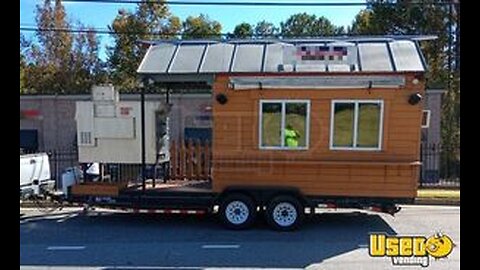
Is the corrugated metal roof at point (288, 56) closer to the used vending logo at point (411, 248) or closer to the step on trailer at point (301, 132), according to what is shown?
the step on trailer at point (301, 132)

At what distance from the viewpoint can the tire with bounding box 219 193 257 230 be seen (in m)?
9.64

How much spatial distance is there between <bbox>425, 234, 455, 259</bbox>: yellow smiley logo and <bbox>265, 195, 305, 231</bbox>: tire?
7.69 feet

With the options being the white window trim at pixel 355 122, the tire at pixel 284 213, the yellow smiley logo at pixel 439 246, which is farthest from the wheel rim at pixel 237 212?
the yellow smiley logo at pixel 439 246

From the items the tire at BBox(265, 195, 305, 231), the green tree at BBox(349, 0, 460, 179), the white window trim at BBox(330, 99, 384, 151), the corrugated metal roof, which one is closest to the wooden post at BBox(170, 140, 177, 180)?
the corrugated metal roof

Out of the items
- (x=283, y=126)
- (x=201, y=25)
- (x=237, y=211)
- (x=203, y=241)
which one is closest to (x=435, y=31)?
(x=201, y=25)

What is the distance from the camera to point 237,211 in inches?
383

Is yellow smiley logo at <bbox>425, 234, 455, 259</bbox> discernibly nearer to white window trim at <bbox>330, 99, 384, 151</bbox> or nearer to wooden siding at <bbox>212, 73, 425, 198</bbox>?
wooden siding at <bbox>212, 73, 425, 198</bbox>

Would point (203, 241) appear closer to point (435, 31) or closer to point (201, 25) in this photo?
point (435, 31)

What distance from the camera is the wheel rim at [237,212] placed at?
9.65 metres

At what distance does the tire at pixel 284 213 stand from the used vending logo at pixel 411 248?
1.40m

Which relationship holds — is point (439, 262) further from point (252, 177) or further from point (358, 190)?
point (252, 177)

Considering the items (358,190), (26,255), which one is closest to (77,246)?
(26,255)

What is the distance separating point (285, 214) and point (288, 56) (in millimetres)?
3131
